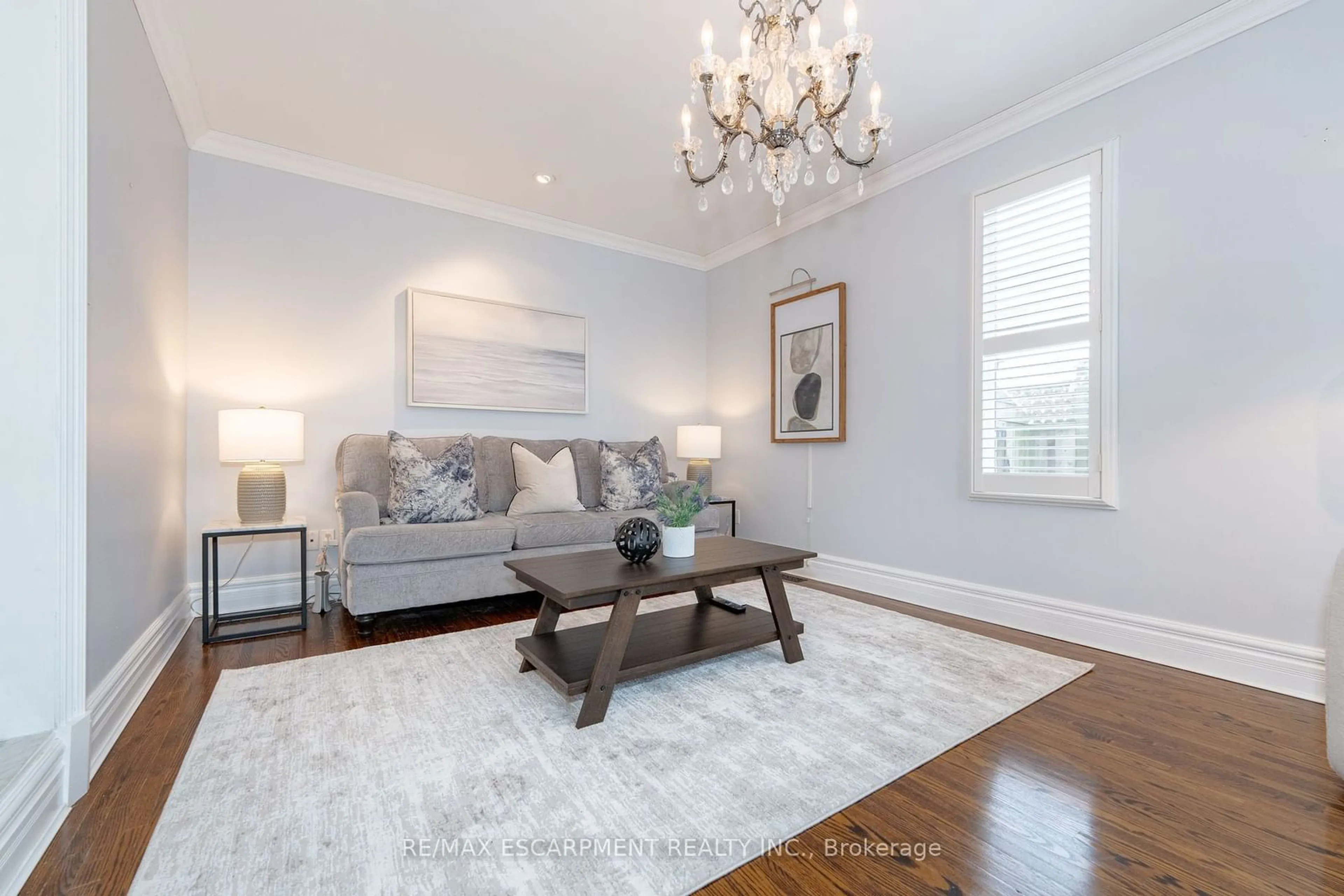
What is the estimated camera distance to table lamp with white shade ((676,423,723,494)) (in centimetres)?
448

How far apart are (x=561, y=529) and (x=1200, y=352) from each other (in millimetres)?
3102

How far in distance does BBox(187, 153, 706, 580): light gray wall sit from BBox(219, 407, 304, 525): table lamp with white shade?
431 mm

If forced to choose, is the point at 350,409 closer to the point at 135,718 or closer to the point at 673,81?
the point at 135,718

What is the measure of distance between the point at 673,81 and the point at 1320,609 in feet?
10.9

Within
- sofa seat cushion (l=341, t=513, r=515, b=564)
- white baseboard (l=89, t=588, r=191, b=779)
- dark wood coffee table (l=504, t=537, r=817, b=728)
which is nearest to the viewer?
white baseboard (l=89, t=588, r=191, b=779)

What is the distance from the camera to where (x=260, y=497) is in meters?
2.82

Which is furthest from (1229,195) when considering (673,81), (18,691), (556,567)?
(18,691)

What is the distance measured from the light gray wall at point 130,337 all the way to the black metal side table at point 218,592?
0.15 metres

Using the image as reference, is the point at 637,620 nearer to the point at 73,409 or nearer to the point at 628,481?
the point at 628,481

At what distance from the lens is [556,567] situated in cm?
213

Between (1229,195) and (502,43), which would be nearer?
(1229,195)

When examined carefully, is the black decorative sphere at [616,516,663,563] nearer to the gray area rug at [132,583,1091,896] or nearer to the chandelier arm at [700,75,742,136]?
the gray area rug at [132,583,1091,896]

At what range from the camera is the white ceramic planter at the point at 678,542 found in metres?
2.29

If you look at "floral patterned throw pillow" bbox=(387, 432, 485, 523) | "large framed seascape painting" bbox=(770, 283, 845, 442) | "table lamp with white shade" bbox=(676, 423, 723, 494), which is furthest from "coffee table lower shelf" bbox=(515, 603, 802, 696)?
"table lamp with white shade" bbox=(676, 423, 723, 494)
